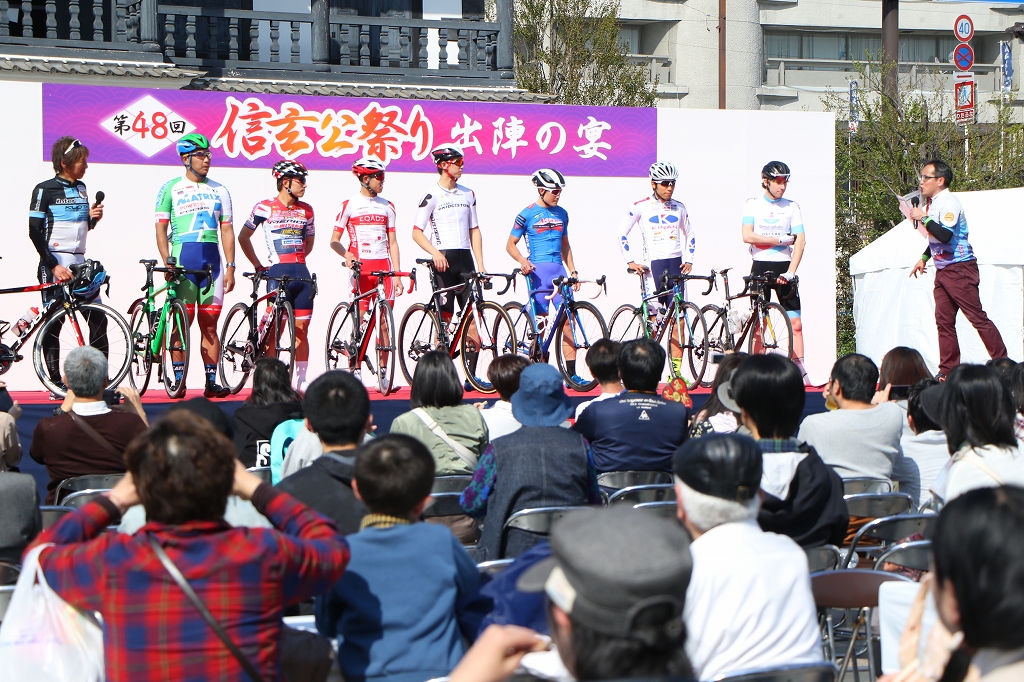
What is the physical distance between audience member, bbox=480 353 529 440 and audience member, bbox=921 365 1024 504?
1878 mm

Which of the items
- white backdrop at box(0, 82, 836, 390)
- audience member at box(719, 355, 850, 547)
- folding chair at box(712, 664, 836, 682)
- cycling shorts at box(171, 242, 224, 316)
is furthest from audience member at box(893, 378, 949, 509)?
white backdrop at box(0, 82, 836, 390)

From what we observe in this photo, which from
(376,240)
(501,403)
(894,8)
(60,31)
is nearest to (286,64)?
(60,31)

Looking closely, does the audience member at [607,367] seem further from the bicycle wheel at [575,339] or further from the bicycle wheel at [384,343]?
the bicycle wheel at [384,343]

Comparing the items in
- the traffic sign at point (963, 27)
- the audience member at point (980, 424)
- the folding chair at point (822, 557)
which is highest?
the traffic sign at point (963, 27)

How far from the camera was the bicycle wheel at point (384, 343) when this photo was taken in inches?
329

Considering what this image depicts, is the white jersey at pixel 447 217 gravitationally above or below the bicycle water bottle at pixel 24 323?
above

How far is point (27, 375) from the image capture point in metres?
9.82

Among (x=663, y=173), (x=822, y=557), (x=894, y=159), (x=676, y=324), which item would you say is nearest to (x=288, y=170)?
(x=663, y=173)

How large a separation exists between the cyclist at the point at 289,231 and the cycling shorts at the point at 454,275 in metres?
1.03

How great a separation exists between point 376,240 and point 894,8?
53.1 ft

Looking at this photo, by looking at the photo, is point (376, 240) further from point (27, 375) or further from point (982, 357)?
point (982, 357)

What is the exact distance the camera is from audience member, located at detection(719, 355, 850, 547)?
3.24 m

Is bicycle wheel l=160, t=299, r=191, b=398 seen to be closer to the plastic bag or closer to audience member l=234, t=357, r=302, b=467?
audience member l=234, t=357, r=302, b=467

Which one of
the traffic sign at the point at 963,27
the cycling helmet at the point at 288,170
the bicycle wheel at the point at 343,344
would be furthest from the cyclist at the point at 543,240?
the traffic sign at the point at 963,27
